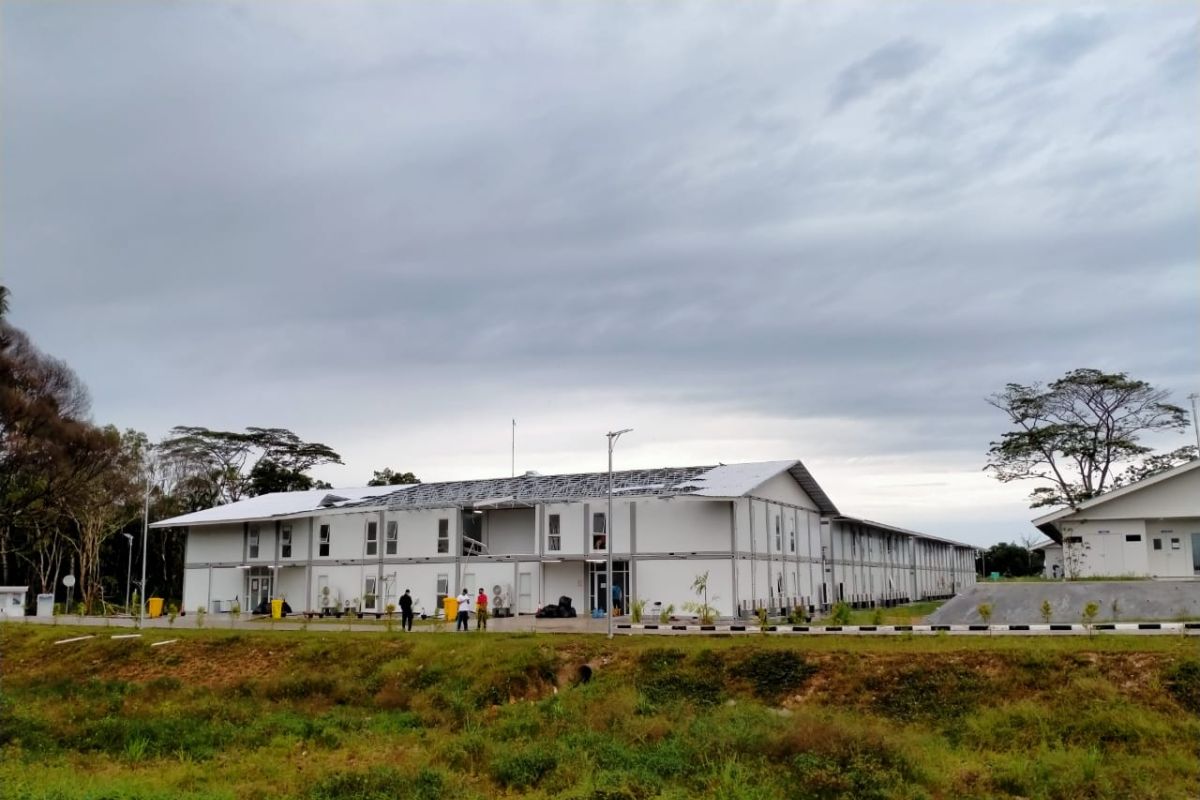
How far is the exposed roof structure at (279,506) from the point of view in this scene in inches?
1986

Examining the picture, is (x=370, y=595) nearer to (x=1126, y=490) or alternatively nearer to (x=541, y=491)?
(x=541, y=491)

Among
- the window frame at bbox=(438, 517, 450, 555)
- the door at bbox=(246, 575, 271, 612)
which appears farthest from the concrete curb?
the door at bbox=(246, 575, 271, 612)

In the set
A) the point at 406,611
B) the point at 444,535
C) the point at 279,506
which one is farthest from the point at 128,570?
the point at 406,611

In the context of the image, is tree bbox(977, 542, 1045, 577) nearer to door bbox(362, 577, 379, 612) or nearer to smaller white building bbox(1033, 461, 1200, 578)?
smaller white building bbox(1033, 461, 1200, 578)

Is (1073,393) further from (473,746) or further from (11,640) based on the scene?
(11,640)

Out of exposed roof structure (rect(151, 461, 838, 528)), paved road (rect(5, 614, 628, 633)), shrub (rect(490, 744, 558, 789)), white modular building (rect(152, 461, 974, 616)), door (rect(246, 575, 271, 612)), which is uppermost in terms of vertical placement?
exposed roof structure (rect(151, 461, 838, 528))

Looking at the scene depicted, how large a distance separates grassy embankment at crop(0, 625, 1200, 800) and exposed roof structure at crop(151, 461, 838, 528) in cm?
1463

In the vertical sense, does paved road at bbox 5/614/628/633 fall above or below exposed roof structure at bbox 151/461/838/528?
below

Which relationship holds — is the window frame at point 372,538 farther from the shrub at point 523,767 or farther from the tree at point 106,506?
the shrub at point 523,767

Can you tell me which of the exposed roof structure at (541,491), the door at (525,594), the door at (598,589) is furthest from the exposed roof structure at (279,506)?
the door at (598,589)

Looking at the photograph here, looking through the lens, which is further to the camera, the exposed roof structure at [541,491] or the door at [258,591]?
the door at [258,591]

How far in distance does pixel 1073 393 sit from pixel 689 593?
22.5 meters

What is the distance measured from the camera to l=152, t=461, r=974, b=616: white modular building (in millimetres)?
40250

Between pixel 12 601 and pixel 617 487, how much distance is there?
30.4m
